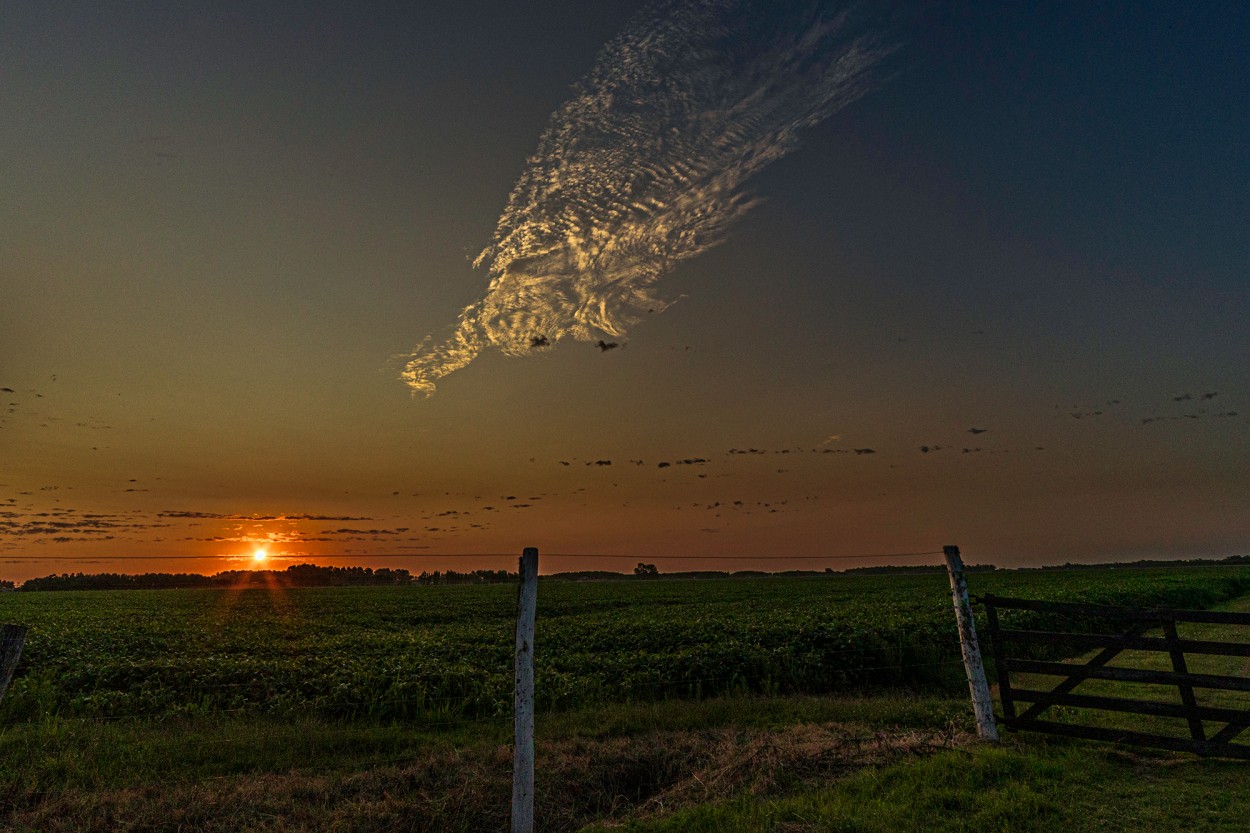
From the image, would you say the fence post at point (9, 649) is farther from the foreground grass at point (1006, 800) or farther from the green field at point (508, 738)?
the foreground grass at point (1006, 800)

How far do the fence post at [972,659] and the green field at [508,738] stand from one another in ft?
1.25

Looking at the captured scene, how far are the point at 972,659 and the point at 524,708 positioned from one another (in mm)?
7023

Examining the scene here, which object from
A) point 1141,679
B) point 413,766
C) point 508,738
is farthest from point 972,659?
point 413,766

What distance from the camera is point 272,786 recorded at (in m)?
8.57

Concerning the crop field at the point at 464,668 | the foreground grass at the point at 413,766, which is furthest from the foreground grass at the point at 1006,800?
the crop field at the point at 464,668

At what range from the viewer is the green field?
7.81 meters

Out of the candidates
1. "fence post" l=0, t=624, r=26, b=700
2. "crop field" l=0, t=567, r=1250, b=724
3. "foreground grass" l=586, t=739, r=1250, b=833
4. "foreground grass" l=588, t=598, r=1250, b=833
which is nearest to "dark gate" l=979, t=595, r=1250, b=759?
"foreground grass" l=588, t=598, r=1250, b=833

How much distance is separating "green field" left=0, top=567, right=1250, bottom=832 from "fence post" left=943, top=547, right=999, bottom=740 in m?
0.38

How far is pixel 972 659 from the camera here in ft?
32.9

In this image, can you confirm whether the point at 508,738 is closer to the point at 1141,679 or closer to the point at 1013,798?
the point at 1013,798

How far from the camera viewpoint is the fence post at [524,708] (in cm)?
714

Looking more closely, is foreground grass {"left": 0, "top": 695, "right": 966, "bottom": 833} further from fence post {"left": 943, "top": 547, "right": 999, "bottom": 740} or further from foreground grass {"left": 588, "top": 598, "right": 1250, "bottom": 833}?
foreground grass {"left": 588, "top": 598, "right": 1250, "bottom": 833}

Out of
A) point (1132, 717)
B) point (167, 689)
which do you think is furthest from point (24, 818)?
point (1132, 717)

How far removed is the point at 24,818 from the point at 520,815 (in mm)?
5714
